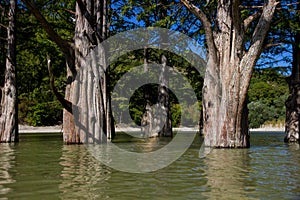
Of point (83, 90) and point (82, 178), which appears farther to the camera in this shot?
point (83, 90)

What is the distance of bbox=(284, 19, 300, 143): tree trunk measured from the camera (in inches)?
765

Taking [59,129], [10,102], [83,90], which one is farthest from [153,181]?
[59,129]

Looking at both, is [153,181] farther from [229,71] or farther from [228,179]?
[229,71]

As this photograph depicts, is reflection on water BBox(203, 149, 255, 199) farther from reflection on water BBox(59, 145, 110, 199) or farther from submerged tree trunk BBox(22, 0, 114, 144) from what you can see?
submerged tree trunk BBox(22, 0, 114, 144)

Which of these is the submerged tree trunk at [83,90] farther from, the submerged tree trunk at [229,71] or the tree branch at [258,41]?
the tree branch at [258,41]

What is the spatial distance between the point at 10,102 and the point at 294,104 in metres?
12.8

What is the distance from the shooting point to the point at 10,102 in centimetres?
1780

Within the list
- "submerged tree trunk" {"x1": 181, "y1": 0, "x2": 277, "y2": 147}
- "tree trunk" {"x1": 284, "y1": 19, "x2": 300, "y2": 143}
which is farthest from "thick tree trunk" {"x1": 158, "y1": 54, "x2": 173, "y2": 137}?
"submerged tree trunk" {"x1": 181, "y1": 0, "x2": 277, "y2": 147}

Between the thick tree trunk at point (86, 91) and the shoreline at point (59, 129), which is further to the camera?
the shoreline at point (59, 129)

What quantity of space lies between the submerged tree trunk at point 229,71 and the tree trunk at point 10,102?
8287 mm

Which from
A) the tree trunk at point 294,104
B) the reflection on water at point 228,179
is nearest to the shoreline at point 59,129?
the tree trunk at point 294,104

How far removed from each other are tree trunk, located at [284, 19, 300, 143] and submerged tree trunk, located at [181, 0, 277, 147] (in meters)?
6.33

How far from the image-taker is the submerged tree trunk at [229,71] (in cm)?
1351

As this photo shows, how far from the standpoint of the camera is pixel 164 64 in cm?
2902
